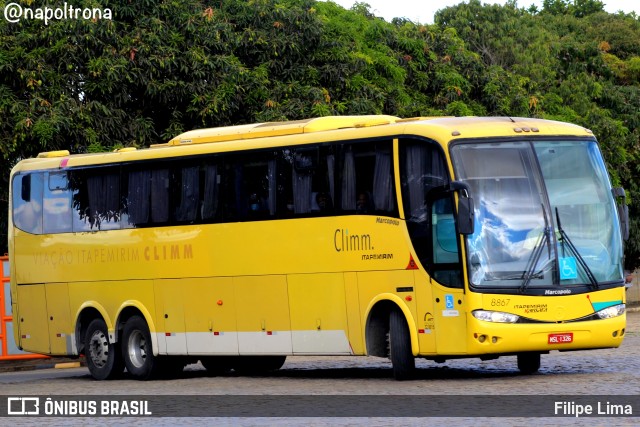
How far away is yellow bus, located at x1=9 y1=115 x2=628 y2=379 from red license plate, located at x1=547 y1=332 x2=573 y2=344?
0.04 ft

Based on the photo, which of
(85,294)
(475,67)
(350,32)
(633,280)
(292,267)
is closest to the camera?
(292,267)

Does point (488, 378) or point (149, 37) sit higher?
point (149, 37)

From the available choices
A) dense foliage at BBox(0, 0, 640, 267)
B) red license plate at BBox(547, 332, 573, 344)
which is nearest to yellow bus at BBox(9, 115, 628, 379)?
red license plate at BBox(547, 332, 573, 344)

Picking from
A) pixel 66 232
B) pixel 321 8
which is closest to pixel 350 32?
pixel 321 8

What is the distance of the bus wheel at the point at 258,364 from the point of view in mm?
22922

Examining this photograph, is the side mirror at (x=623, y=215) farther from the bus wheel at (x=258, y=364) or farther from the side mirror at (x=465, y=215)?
the bus wheel at (x=258, y=364)

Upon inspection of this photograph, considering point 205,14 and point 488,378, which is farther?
point 205,14

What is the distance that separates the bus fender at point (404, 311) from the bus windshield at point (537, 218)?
1137 millimetres

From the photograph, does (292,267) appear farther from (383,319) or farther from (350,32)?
(350,32)

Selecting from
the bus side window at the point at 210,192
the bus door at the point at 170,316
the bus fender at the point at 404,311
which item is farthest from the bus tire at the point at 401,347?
the bus door at the point at 170,316

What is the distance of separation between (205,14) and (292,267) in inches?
466

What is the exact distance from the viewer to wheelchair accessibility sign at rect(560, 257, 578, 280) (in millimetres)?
17516

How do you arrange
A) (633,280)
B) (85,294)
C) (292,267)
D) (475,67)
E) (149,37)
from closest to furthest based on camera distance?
(292,267)
(85,294)
(149,37)
(475,67)
(633,280)

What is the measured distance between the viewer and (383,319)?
18.9 m
